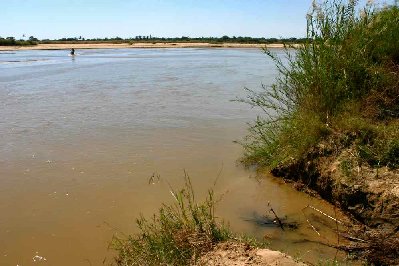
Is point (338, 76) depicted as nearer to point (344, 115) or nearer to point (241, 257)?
point (344, 115)

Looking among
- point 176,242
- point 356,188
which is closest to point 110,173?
point 176,242

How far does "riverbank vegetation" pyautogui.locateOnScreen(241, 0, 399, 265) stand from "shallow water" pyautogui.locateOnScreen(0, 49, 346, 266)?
432 mm

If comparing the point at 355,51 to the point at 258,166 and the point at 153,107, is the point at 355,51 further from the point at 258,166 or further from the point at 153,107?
the point at 153,107

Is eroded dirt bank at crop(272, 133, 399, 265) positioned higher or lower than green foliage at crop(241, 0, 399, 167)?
lower

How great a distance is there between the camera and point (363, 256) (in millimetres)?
4078

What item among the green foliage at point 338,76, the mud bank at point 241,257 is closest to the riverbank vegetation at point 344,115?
the green foliage at point 338,76

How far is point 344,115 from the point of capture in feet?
19.8

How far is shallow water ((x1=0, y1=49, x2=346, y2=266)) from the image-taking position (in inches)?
193

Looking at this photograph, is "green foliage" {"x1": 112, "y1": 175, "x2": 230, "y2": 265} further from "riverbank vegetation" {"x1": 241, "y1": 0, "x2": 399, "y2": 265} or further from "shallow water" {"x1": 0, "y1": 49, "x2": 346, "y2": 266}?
"riverbank vegetation" {"x1": 241, "y1": 0, "x2": 399, "y2": 265}

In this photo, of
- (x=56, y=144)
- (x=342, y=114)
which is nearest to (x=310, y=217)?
(x=342, y=114)

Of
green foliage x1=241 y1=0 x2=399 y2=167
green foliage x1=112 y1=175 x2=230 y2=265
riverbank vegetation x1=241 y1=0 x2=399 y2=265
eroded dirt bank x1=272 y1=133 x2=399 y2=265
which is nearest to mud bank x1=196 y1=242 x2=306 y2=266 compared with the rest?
green foliage x1=112 y1=175 x2=230 y2=265

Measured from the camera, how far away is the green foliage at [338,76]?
615 cm

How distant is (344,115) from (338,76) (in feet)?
2.30

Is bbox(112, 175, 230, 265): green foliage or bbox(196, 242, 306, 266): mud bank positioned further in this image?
bbox(112, 175, 230, 265): green foliage
